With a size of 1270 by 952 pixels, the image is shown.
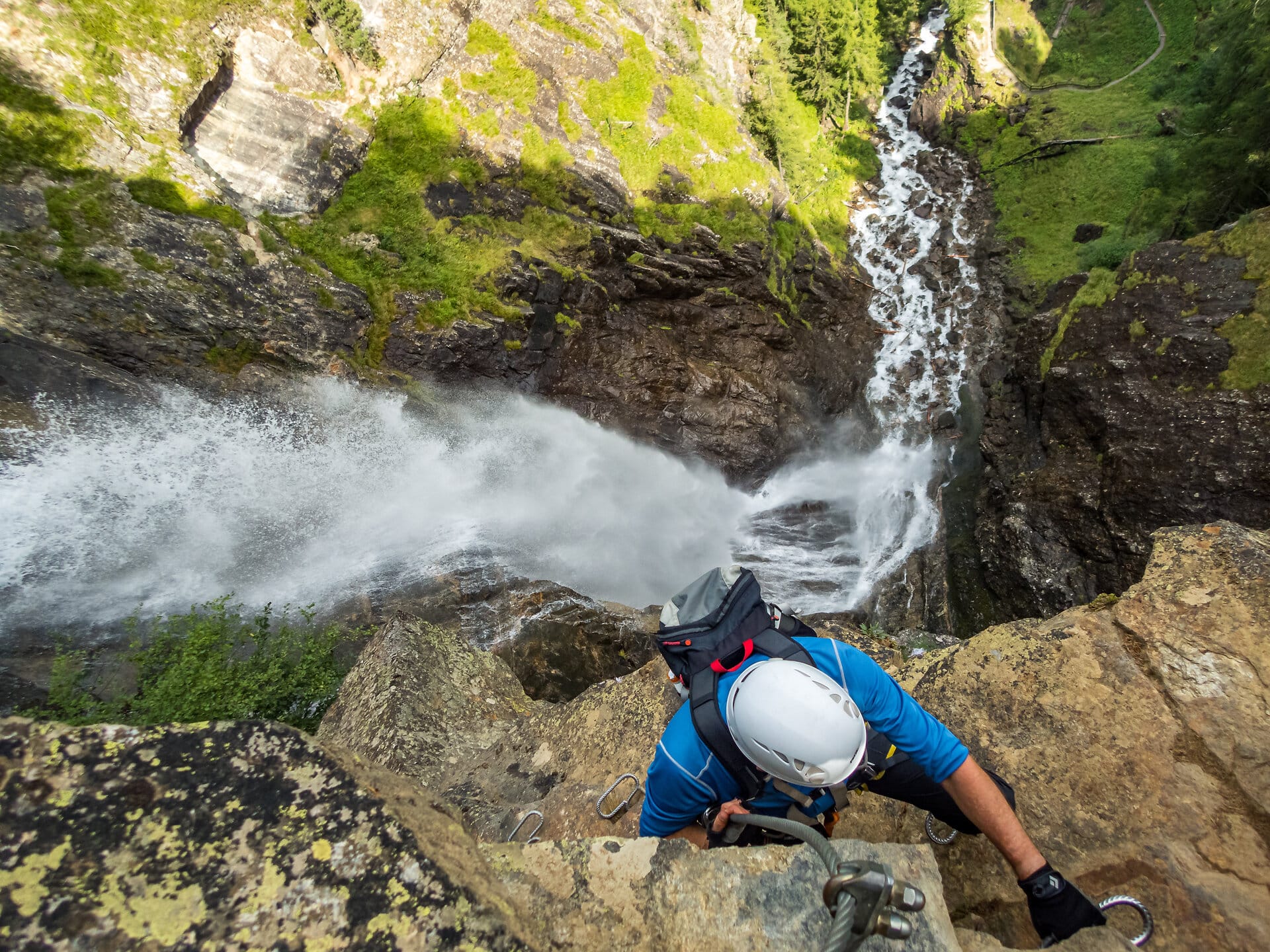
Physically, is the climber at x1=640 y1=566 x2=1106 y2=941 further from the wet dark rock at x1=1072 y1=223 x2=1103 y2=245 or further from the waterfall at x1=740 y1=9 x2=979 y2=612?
the wet dark rock at x1=1072 y1=223 x2=1103 y2=245

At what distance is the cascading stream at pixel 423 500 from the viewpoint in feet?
29.4

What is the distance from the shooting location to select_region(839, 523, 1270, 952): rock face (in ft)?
9.58

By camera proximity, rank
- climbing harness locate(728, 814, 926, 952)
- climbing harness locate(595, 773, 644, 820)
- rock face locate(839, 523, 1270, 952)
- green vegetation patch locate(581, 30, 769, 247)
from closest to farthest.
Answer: climbing harness locate(728, 814, 926, 952) < rock face locate(839, 523, 1270, 952) < climbing harness locate(595, 773, 644, 820) < green vegetation patch locate(581, 30, 769, 247)

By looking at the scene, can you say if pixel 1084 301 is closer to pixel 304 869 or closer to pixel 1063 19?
pixel 304 869

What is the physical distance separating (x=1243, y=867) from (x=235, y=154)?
1791 centimetres

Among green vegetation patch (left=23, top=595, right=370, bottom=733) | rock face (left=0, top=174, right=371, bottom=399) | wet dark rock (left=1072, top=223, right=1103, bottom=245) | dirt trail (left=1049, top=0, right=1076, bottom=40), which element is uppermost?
dirt trail (left=1049, top=0, right=1076, bottom=40)

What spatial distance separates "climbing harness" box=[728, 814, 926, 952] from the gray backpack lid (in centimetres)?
108

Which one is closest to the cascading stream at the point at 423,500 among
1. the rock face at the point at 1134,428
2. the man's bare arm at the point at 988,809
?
the rock face at the point at 1134,428

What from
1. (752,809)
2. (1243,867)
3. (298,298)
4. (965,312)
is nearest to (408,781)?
(752,809)

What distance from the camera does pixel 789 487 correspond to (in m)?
16.3

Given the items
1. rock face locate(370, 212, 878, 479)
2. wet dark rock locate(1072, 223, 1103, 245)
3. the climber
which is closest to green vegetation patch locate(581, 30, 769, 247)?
rock face locate(370, 212, 878, 479)

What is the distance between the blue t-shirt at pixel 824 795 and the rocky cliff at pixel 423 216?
1210 cm

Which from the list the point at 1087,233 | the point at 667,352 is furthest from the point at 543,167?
the point at 1087,233

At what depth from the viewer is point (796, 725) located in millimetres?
2430
